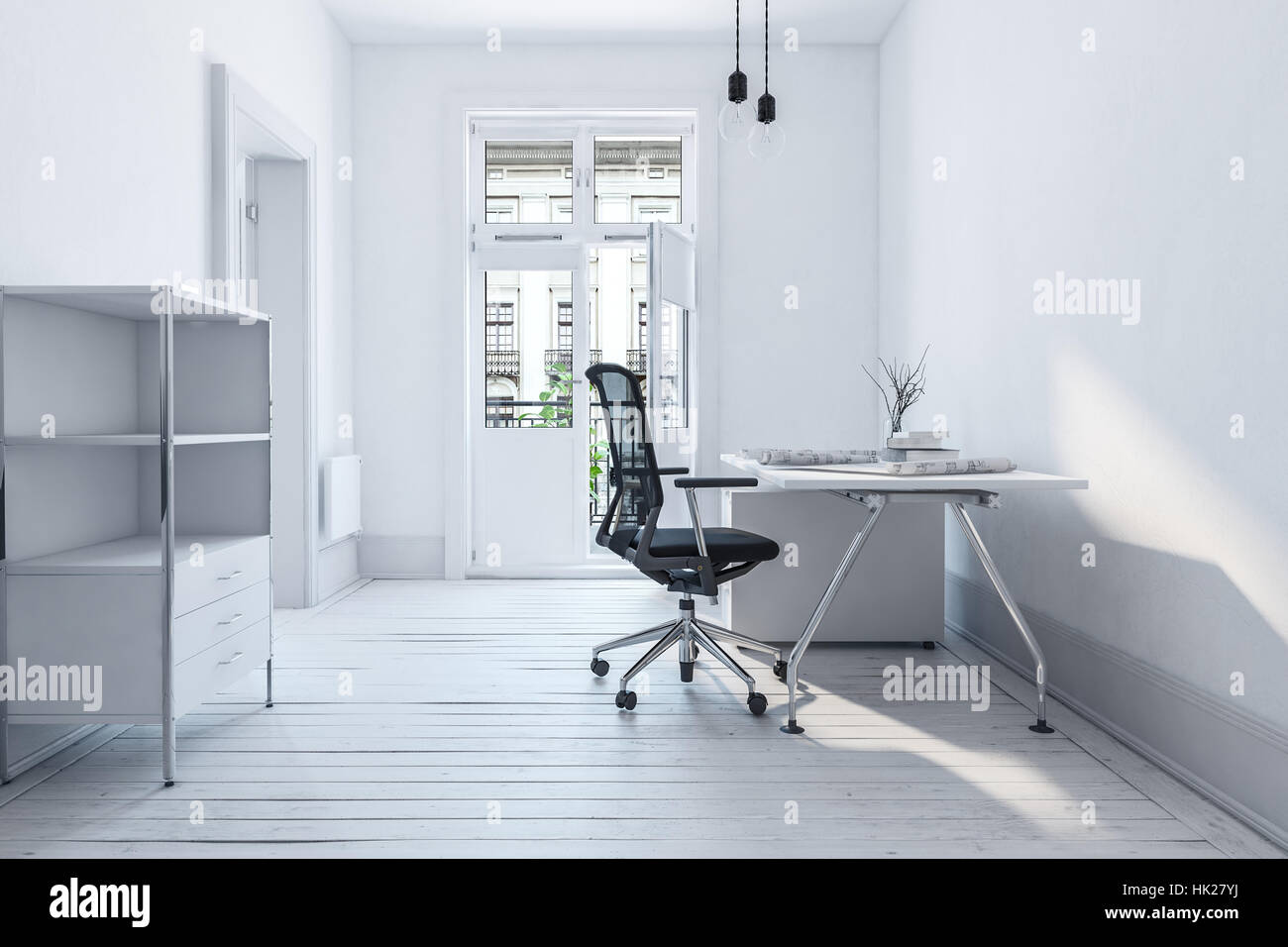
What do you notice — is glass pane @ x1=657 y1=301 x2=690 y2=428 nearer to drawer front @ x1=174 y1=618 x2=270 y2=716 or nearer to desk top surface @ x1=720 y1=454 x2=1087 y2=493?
desk top surface @ x1=720 y1=454 x2=1087 y2=493

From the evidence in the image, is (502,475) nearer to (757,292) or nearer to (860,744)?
(757,292)

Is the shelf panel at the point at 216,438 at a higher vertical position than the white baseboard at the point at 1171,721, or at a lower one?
higher

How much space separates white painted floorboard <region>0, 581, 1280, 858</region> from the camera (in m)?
1.84

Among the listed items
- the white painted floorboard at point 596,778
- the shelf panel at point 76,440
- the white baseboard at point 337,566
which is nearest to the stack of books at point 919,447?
the white painted floorboard at point 596,778

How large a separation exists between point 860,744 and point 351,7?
4.39 meters

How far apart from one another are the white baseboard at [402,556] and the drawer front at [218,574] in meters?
2.33

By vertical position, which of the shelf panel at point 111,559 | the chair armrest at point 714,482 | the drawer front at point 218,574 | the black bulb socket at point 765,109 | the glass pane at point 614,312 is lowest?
the drawer front at point 218,574

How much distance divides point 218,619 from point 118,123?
1563 mm

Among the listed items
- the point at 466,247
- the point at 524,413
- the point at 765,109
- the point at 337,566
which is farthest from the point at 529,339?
the point at 765,109

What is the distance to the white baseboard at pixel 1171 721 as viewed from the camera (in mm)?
1884

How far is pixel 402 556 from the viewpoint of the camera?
5.03 meters

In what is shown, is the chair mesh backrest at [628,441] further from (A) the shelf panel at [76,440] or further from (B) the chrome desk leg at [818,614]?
(A) the shelf panel at [76,440]

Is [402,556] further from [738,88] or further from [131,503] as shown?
[738,88]

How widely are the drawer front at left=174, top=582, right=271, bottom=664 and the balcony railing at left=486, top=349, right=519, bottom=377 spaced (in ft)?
8.66
